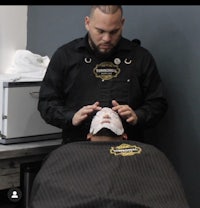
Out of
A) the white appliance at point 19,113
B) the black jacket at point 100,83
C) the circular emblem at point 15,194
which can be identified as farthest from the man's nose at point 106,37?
the circular emblem at point 15,194

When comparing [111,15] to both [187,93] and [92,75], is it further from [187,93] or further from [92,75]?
[187,93]

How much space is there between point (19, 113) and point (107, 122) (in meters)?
0.70

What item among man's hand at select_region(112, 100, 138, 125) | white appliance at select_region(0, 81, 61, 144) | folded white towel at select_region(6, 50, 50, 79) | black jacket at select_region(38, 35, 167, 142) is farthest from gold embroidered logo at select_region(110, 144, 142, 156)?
folded white towel at select_region(6, 50, 50, 79)

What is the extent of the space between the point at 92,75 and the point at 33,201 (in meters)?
0.64

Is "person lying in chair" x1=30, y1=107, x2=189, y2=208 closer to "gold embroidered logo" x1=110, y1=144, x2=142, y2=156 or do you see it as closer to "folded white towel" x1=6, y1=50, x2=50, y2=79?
"gold embroidered logo" x1=110, y1=144, x2=142, y2=156

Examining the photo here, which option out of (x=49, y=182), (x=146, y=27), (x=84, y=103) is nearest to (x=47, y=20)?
(x=146, y=27)

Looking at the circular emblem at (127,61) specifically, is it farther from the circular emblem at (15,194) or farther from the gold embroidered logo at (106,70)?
the circular emblem at (15,194)

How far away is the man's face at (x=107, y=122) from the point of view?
Answer: 1.75 metres

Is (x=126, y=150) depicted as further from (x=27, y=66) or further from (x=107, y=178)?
(x=27, y=66)

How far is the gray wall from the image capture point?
2.07m

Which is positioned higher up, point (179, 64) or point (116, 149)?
point (179, 64)

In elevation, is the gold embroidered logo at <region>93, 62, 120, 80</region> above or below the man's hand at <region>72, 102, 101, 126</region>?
above
